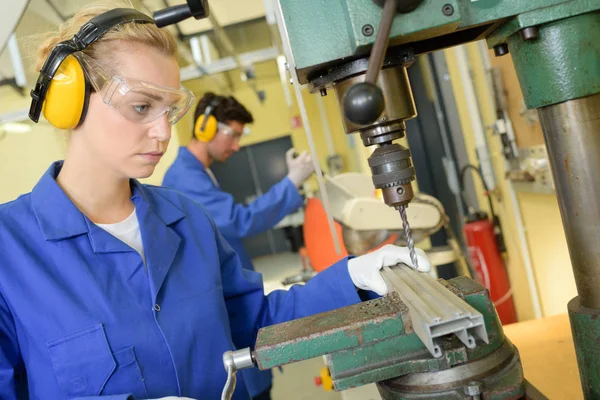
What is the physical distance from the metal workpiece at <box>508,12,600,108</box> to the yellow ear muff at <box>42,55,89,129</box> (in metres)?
0.79

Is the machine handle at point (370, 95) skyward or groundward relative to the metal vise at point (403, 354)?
skyward

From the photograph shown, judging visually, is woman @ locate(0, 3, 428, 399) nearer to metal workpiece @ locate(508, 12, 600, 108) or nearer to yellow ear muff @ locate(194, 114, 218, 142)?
metal workpiece @ locate(508, 12, 600, 108)

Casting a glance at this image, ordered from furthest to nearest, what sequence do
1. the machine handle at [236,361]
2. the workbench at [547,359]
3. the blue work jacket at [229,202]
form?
the blue work jacket at [229,202] < the workbench at [547,359] < the machine handle at [236,361]

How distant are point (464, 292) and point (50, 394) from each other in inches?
29.7

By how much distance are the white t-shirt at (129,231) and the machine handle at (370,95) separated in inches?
28.0

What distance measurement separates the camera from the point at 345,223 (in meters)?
2.03

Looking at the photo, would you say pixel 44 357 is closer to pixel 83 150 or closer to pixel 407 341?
pixel 83 150

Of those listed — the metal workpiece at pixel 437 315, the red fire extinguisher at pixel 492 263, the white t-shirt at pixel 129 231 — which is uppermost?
the white t-shirt at pixel 129 231

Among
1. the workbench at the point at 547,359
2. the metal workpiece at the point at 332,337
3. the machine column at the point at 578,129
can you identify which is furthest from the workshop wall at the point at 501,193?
the metal workpiece at the point at 332,337

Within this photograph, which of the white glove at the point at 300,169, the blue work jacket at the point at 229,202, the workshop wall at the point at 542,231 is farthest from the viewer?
the white glove at the point at 300,169

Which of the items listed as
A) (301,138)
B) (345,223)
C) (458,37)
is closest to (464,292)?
(458,37)

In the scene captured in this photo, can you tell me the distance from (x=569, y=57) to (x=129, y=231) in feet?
2.98

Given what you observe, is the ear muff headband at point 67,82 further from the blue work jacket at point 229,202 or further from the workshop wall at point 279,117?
the workshop wall at point 279,117

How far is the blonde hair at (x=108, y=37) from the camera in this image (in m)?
1.02
